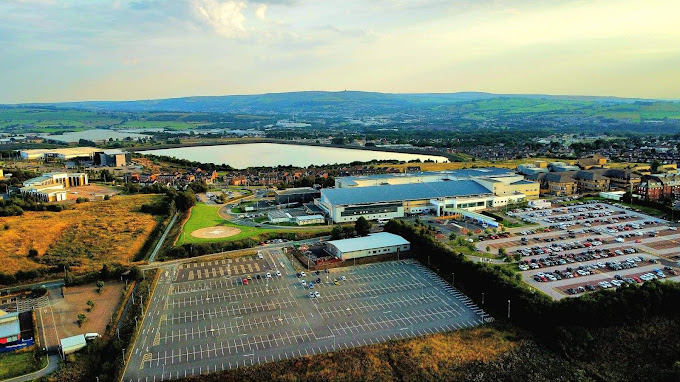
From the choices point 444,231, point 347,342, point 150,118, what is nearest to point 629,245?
point 444,231

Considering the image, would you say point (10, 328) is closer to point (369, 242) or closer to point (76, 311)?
point (76, 311)

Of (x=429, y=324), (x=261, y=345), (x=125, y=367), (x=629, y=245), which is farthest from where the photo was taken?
(x=629, y=245)

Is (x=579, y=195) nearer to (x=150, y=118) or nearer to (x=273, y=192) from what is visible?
(x=273, y=192)

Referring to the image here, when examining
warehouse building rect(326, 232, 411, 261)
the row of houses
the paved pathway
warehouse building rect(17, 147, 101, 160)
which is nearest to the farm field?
the paved pathway

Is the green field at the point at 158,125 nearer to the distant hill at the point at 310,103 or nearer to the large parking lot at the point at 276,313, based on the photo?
the distant hill at the point at 310,103

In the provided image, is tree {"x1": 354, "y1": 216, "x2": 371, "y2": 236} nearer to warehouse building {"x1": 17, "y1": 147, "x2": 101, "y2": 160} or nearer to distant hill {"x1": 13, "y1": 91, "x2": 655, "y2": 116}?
warehouse building {"x1": 17, "y1": 147, "x2": 101, "y2": 160}

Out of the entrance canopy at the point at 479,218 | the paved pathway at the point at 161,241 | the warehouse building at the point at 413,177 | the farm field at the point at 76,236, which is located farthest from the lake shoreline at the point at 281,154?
the entrance canopy at the point at 479,218
